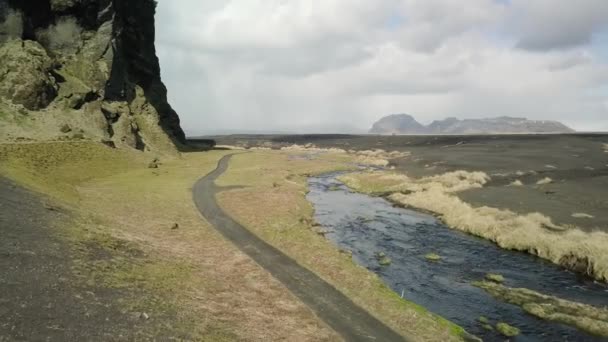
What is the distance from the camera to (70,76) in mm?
88062

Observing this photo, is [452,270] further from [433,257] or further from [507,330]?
[507,330]

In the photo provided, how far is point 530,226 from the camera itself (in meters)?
40.7

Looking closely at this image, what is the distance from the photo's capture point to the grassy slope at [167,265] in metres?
19.9

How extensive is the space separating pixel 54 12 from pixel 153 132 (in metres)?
32.5

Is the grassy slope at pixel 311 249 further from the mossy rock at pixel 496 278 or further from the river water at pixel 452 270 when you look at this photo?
the mossy rock at pixel 496 278

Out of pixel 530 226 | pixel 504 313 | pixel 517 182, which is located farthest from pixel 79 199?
pixel 517 182

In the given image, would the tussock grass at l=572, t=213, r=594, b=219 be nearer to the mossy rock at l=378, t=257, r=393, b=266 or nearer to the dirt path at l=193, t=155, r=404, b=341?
the mossy rock at l=378, t=257, r=393, b=266

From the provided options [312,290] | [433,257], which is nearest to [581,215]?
[433,257]

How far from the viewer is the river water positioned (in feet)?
79.2

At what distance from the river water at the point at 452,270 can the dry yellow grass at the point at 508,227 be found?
3.54ft

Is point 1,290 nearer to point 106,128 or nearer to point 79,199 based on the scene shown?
point 79,199

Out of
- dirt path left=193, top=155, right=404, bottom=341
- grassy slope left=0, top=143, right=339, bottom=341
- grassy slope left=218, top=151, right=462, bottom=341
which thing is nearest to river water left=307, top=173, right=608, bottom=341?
grassy slope left=218, top=151, right=462, bottom=341

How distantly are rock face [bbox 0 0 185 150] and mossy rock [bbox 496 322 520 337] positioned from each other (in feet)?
223

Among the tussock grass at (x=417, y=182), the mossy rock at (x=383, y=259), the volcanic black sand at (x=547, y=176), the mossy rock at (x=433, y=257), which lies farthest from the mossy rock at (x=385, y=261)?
the tussock grass at (x=417, y=182)
